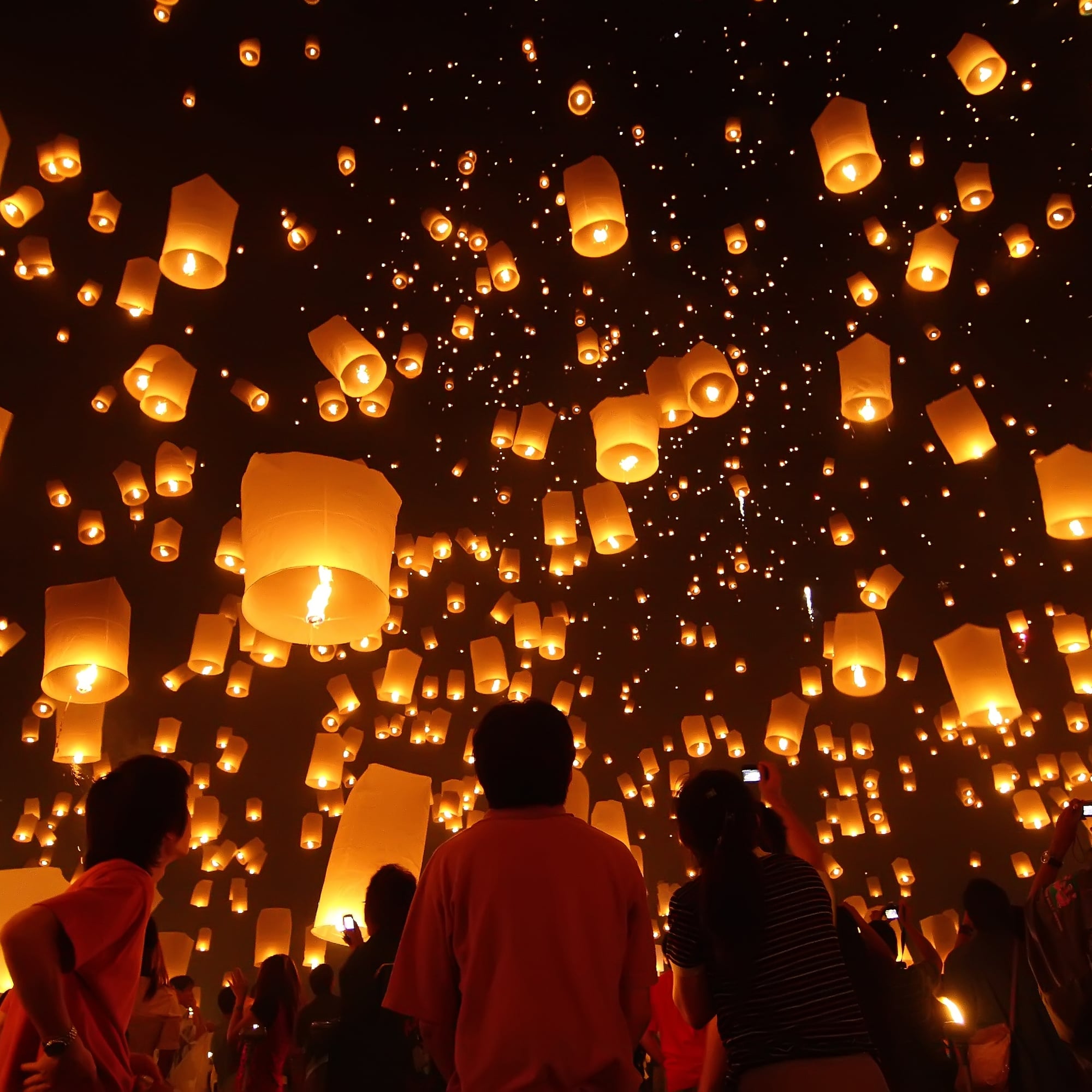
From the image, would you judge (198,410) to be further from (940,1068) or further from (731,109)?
(940,1068)

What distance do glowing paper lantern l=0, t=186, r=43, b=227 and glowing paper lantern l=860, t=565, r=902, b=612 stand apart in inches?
226

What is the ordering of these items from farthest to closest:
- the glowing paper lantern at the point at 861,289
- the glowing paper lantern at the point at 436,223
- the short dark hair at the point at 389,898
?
the glowing paper lantern at the point at 861,289
the glowing paper lantern at the point at 436,223
the short dark hair at the point at 389,898

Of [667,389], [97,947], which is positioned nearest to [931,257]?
[667,389]

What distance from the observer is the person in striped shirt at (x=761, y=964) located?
1.58 meters

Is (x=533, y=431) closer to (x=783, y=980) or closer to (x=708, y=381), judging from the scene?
(x=708, y=381)

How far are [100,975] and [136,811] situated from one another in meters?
0.30

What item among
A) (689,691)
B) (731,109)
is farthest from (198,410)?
(689,691)

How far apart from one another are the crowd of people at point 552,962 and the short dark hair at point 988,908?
44cm

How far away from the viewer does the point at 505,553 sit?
6.99 meters

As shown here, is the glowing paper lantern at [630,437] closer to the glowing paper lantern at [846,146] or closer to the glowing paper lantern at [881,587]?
the glowing paper lantern at [846,146]

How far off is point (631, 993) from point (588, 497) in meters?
4.03

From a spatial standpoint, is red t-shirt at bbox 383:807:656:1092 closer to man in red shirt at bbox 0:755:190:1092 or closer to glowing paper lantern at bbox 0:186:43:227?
man in red shirt at bbox 0:755:190:1092

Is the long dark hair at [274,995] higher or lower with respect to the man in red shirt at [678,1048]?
higher

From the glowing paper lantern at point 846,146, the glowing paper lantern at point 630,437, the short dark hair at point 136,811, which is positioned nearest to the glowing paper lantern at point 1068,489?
the glowing paper lantern at point 846,146
